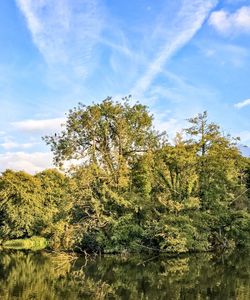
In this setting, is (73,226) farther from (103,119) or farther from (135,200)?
(103,119)

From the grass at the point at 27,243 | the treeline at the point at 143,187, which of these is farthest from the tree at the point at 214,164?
the grass at the point at 27,243

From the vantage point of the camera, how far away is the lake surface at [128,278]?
16.8 meters

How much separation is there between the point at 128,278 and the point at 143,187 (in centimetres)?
1363

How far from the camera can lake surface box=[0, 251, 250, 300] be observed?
16844 mm

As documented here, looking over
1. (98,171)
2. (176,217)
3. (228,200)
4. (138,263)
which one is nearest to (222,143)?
(228,200)

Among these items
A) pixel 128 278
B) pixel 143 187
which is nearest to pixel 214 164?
pixel 143 187

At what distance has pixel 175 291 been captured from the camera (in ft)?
56.5

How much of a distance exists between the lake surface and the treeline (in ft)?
7.53

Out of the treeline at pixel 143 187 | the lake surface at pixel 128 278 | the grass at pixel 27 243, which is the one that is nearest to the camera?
the lake surface at pixel 128 278

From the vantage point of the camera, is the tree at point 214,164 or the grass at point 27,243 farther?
the grass at point 27,243

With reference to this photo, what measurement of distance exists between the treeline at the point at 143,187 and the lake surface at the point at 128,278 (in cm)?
230

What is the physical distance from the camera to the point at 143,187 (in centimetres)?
3441

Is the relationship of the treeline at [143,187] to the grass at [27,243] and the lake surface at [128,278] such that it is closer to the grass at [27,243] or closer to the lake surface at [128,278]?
the lake surface at [128,278]

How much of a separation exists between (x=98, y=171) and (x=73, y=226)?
185 inches
